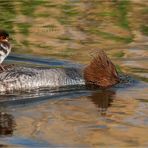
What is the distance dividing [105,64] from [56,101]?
1.38 metres

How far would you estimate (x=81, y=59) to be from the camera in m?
15.6

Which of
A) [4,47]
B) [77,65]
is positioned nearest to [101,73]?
[77,65]

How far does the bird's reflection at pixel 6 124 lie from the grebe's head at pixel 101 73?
8.35 ft

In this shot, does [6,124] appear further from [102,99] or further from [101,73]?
[101,73]

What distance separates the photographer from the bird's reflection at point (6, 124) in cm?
1041

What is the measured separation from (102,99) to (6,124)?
2.34 m

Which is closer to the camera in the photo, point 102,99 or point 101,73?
point 102,99

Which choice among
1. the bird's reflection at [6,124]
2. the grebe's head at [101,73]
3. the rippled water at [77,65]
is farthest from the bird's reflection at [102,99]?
the bird's reflection at [6,124]

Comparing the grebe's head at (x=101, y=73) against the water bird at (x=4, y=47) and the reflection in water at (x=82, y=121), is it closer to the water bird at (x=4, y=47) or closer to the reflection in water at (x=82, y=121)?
the reflection in water at (x=82, y=121)

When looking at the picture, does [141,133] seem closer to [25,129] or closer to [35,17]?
[25,129]

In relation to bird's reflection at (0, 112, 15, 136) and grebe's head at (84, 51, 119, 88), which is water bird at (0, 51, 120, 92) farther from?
bird's reflection at (0, 112, 15, 136)

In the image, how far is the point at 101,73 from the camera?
13.6 meters

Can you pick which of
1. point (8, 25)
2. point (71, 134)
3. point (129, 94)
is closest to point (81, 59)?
point (129, 94)

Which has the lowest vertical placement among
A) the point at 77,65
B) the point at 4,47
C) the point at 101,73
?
the point at 77,65
